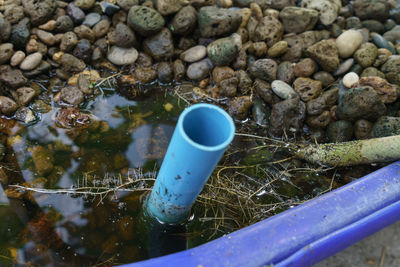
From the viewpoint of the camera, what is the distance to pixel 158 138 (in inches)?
122

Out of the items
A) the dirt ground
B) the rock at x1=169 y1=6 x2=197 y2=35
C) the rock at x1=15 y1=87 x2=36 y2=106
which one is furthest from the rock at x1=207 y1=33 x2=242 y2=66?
the dirt ground

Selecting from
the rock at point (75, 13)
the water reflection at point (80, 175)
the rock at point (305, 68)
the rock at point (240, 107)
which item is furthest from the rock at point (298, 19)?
the rock at point (75, 13)

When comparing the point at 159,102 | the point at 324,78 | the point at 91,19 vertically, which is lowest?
the point at 159,102

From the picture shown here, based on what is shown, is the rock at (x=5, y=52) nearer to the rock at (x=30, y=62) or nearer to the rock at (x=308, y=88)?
the rock at (x=30, y=62)

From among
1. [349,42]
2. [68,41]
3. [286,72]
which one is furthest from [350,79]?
[68,41]

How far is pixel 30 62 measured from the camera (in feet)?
10.7

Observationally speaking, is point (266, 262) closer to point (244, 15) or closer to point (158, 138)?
point (158, 138)

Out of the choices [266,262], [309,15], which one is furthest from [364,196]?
[309,15]

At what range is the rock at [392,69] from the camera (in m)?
3.25

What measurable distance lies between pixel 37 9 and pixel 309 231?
3259 millimetres

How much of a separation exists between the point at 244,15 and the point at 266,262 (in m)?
2.78

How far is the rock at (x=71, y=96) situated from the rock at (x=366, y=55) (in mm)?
2788

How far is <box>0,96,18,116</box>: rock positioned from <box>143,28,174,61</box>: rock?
4.69 ft

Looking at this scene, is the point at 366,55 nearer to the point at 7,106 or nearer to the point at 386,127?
the point at 386,127
